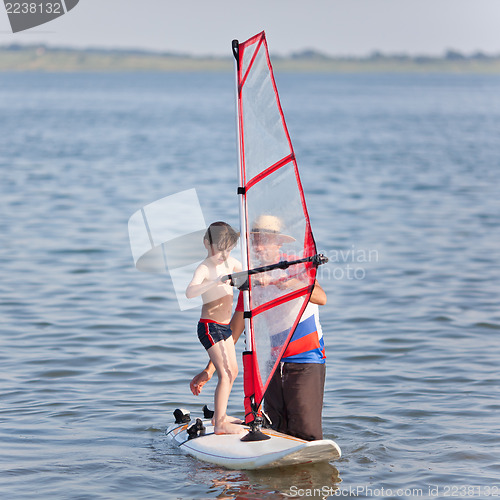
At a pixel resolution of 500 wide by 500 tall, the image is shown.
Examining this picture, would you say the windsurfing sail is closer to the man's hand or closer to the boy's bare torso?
the boy's bare torso

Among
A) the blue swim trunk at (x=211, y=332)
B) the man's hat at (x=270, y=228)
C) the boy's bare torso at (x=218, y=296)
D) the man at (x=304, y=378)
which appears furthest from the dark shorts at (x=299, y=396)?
the man's hat at (x=270, y=228)

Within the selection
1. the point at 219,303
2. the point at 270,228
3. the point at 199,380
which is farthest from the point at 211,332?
the point at 270,228

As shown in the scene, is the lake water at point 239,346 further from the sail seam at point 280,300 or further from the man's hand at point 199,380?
the sail seam at point 280,300

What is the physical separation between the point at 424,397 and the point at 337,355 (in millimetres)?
1565

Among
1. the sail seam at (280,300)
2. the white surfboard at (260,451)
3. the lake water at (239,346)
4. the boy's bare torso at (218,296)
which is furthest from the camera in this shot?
the lake water at (239,346)

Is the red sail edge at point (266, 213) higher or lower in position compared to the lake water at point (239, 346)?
higher

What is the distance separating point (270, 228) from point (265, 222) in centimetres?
5

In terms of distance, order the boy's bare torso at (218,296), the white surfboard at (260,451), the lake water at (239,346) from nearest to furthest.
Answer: the white surfboard at (260,451) < the boy's bare torso at (218,296) < the lake water at (239,346)

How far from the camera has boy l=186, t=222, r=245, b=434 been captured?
19.1 feet

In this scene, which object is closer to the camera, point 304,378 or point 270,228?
point 270,228

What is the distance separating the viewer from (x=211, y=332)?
233 inches

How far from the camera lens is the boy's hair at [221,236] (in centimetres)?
580

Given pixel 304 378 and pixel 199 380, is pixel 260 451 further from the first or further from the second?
pixel 199 380

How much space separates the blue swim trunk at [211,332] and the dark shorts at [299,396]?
1.53 feet
